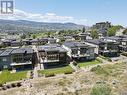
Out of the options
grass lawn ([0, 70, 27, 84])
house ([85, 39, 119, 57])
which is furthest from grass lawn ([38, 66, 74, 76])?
house ([85, 39, 119, 57])

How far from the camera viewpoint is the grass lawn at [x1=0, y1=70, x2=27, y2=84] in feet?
166

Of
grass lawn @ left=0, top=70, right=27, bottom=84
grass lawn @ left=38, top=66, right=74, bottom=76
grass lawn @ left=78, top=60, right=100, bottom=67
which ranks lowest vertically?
grass lawn @ left=0, top=70, right=27, bottom=84

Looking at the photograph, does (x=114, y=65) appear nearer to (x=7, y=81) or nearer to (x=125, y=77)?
(x=125, y=77)

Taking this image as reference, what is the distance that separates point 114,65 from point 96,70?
1066cm

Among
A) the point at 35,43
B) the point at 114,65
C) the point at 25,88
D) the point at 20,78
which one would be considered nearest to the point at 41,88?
the point at 25,88

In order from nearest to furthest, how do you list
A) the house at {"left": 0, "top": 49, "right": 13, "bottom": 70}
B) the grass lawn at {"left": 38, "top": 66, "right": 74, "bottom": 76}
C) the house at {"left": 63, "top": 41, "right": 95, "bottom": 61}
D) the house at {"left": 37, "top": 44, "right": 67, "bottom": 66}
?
the grass lawn at {"left": 38, "top": 66, "right": 74, "bottom": 76} < the house at {"left": 0, "top": 49, "right": 13, "bottom": 70} < the house at {"left": 37, "top": 44, "right": 67, "bottom": 66} < the house at {"left": 63, "top": 41, "right": 95, "bottom": 61}

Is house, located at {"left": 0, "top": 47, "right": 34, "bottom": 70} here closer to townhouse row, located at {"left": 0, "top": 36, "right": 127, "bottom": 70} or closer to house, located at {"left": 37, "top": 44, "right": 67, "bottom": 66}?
townhouse row, located at {"left": 0, "top": 36, "right": 127, "bottom": 70}

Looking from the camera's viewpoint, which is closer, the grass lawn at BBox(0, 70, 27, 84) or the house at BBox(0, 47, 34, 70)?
the grass lawn at BBox(0, 70, 27, 84)

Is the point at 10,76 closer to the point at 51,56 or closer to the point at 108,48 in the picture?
the point at 51,56

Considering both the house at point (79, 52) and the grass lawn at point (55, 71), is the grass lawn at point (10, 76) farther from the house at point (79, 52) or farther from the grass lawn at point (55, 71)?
the house at point (79, 52)

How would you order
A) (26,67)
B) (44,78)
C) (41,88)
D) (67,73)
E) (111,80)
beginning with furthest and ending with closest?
(26,67) → (67,73) → (44,78) → (111,80) → (41,88)

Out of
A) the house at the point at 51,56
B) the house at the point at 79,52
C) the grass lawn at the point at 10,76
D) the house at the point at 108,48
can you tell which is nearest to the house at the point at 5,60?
the grass lawn at the point at 10,76

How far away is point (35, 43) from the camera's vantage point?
111688 mm

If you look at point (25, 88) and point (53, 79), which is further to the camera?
point (53, 79)
